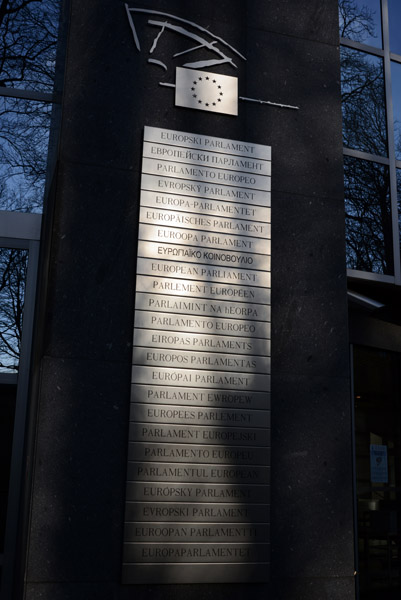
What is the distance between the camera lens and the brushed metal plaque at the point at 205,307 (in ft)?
15.1

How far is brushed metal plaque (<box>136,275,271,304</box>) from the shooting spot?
15.3ft

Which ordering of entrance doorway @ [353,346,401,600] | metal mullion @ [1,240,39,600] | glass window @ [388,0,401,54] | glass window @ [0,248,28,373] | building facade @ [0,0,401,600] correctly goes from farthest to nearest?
1. glass window @ [388,0,401,54]
2. entrance doorway @ [353,346,401,600]
3. glass window @ [0,248,28,373]
4. metal mullion @ [1,240,39,600]
5. building facade @ [0,0,401,600]

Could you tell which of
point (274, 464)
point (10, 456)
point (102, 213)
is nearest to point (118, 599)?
point (274, 464)

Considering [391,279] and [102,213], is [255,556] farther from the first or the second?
[391,279]

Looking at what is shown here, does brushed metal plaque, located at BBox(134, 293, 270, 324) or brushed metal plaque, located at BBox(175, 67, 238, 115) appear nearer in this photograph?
brushed metal plaque, located at BBox(134, 293, 270, 324)

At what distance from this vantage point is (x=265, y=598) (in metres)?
4.39

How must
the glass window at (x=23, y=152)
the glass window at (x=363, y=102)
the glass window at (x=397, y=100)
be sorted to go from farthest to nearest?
the glass window at (x=397, y=100) → the glass window at (x=363, y=102) → the glass window at (x=23, y=152)

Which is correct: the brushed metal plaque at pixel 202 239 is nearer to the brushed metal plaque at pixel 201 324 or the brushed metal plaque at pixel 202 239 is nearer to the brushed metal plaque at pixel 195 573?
the brushed metal plaque at pixel 201 324

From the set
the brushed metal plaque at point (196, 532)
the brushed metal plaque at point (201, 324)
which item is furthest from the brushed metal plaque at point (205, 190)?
the brushed metal plaque at point (196, 532)

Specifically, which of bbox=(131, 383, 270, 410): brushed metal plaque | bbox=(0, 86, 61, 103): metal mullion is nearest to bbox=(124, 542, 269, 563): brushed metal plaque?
bbox=(131, 383, 270, 410): brushed metal plaque

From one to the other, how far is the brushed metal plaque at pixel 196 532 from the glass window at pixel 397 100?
484cm

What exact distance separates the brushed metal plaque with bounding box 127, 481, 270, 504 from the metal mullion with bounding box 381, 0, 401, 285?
3.53 m

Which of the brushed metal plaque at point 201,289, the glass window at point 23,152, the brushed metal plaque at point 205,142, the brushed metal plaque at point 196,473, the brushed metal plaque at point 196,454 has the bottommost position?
the brushed metal plaque at point 196,473

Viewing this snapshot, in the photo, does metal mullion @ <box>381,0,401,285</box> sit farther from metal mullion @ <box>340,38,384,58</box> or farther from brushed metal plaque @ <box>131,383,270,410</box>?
brushed metal plaque @ <box>131,383,270,410</box>
